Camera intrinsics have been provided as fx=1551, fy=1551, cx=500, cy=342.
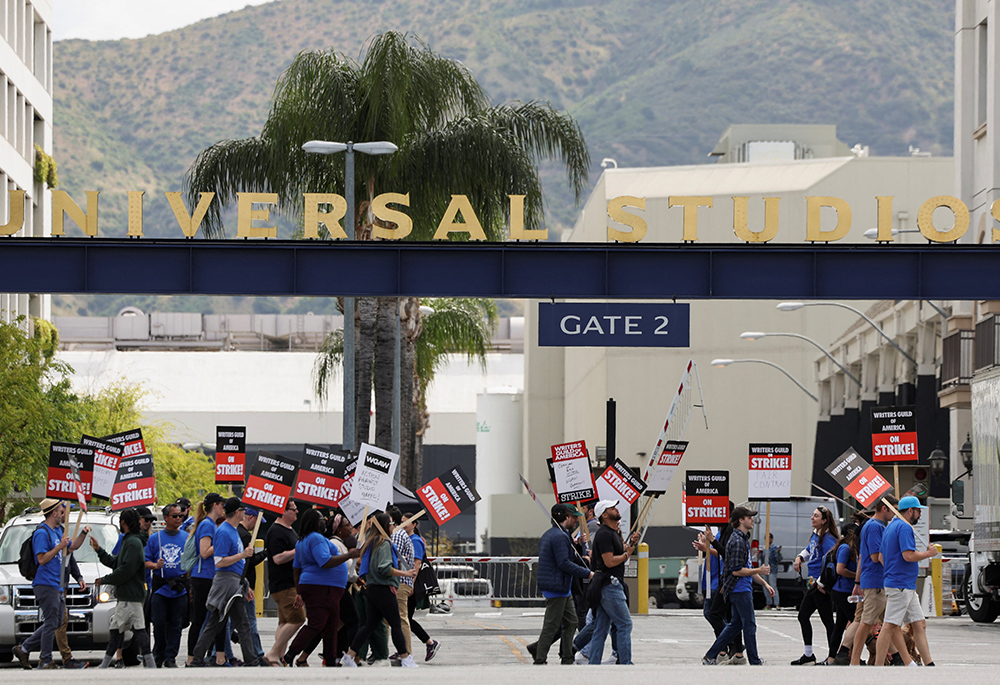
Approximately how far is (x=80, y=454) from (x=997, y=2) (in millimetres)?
27640

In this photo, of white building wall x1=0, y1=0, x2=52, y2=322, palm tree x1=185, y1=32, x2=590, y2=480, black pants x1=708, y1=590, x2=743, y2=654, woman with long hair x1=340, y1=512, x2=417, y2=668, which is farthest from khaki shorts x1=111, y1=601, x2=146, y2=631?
white building wall x1=0, y1=0, x2=52, y2=322

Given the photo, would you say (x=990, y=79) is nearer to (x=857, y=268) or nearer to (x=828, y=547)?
(x=857, y=268)

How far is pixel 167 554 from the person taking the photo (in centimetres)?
1611

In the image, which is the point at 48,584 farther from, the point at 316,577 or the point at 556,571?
the point at 556,571

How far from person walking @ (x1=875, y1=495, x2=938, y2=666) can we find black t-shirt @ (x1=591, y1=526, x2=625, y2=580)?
8.40 feet

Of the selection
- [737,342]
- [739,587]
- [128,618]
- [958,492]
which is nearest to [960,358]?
[958,492]

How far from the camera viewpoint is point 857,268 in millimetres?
20375

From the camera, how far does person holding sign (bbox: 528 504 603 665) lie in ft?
50.0

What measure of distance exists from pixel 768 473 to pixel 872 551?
16.4ft

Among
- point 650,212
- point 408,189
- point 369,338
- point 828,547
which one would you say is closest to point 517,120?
point 408,189

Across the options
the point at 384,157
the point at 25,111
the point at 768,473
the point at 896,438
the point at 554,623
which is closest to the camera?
the point at 554,623

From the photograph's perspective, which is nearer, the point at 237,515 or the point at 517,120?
the point at 237,515

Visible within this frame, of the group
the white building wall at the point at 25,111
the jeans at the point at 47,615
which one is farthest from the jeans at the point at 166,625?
the white building wall at the point at 25,111

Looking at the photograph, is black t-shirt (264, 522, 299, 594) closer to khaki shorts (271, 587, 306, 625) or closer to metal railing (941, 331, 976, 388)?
khaki shorts (271, 587, 306, 625)
